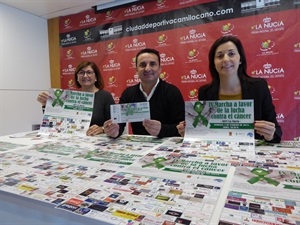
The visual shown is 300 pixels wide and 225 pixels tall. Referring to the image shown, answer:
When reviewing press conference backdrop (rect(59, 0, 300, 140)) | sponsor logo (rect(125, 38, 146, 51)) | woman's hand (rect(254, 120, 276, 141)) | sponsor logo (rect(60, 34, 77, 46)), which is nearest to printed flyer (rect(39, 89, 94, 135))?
woman's hand (rect(254, 120, 276, 141))

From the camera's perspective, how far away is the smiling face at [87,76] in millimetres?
1691

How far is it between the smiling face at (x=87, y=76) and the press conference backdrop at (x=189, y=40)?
3.76ft

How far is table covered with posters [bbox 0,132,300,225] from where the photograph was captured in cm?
40

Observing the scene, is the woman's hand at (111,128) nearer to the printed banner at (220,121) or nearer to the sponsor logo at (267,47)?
the printed banner at (220,121)

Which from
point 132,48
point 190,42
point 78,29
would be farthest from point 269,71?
point 78,29

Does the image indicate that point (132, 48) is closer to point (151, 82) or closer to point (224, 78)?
point (151, 82)

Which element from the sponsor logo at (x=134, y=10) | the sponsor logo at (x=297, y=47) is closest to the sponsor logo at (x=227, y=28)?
the sponsor logo at (x=297, y=47)

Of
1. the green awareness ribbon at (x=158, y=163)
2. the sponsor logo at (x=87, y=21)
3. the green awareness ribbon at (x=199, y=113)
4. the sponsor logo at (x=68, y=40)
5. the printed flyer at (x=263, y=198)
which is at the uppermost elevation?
the sponsor logo at (x=87, y=21)

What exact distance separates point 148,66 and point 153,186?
999 mm

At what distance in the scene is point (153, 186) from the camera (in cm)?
52

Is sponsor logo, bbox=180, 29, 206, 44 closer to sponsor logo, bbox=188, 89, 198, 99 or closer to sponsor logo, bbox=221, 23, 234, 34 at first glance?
sponsor logo, bbox=221, 23, 234, 34

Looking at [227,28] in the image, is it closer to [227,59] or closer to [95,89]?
[227,59]

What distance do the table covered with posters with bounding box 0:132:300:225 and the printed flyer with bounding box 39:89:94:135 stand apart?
1.09 ft

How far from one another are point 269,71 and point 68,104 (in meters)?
1.96
